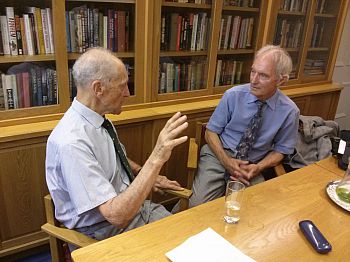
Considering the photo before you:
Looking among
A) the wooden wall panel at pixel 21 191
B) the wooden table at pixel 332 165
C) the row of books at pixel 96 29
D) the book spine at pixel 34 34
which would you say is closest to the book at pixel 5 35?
the book spine at pixel 34 34

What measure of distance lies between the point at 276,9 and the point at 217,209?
2030 mm

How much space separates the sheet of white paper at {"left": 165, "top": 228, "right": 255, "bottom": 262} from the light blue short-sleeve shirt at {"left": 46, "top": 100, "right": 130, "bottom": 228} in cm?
35

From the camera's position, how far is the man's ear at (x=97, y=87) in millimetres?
1268

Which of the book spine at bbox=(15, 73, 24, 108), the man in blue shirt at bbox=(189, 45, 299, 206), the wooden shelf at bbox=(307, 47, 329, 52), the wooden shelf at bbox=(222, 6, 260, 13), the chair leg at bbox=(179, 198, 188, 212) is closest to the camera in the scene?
the chair leg at bbox=(179, 198, 188, 212)

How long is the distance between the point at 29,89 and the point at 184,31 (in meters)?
1.15

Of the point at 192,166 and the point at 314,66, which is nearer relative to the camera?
the point at 192,166

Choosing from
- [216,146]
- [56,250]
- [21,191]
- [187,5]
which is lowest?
[21,191]

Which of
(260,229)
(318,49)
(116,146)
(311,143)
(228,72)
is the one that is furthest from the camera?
(318,49)

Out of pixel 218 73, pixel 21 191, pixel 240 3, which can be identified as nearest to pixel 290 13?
pixel 240 3

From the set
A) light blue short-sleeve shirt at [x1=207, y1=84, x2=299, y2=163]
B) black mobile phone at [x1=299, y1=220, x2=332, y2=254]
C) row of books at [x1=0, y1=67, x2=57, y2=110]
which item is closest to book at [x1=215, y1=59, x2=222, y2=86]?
light blue short-sleeve shirt at [x1=207, y1=84, x2=299, y2=163]

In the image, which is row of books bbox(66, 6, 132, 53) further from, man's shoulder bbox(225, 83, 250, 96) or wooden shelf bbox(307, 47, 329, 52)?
wooden shelf bbox(307, 47, 329, 52)

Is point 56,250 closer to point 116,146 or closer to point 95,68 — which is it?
point 116,146

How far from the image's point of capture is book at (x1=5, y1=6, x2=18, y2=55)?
1610mm

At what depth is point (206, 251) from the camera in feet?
3.24
